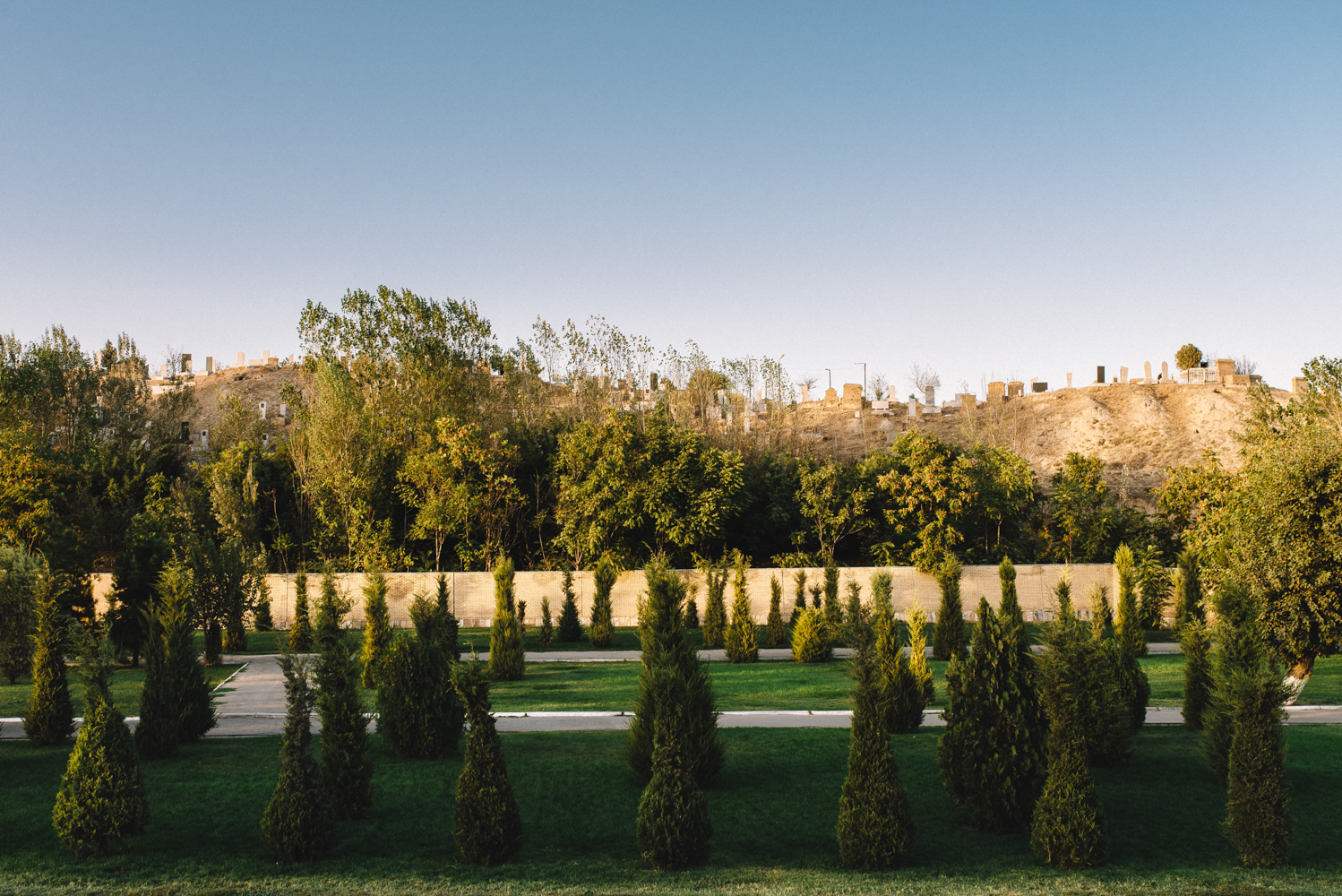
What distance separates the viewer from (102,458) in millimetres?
33000

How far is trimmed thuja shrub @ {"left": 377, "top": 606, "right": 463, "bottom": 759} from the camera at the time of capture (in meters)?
10.1

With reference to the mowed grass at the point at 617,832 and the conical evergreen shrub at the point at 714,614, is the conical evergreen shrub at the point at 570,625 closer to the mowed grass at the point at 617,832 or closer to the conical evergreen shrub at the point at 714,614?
the conical evergreen shrub at the point at 714,614

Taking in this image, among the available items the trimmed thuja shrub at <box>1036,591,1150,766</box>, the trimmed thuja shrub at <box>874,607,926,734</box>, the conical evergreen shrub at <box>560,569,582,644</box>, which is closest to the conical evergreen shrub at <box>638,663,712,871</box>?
the trimmed thuja shrub at <box>1036,591,1150,766</box>

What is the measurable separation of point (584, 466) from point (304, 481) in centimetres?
976

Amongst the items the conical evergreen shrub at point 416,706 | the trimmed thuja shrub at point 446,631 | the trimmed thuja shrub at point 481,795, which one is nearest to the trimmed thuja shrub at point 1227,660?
the trimmed thuja shrub at point 481,795

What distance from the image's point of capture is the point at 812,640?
19109mm

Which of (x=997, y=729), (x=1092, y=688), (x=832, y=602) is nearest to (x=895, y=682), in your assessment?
(x=1092, y=688)

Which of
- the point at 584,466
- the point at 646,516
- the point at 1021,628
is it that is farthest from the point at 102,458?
the point at 1021,628

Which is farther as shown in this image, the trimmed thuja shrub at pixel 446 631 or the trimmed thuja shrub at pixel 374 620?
the trimmed thuja shrub at pixel 374 620

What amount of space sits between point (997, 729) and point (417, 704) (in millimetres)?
5931

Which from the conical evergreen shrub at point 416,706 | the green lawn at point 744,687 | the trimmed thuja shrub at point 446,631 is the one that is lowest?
the green lawn at point 744,687

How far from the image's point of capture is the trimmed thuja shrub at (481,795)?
24.3 feet

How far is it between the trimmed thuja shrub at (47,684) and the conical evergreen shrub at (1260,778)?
467 inches

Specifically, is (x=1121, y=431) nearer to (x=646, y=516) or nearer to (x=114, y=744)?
(x=646, y=516)
